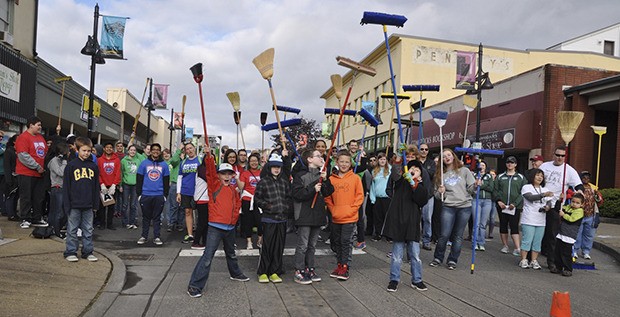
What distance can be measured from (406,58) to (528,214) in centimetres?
2751

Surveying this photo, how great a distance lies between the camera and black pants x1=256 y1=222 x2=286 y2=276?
6551 millimetres

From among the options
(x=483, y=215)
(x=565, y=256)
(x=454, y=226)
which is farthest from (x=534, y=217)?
(x=483, y=215)

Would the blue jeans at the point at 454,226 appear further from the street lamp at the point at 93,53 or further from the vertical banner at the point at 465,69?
the vertical banner at the point at 465,69

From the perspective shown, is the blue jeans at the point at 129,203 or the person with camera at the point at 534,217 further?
the blue jeans at the point at 129,203

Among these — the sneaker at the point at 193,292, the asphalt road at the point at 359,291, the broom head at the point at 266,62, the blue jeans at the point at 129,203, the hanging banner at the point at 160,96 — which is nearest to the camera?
the asphalt road at the point at 359,291

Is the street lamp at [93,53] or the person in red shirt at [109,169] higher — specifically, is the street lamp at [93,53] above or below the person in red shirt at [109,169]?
above

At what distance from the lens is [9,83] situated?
16188 mm

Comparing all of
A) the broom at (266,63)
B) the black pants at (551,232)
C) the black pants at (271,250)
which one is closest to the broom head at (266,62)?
the broom at (266,63)

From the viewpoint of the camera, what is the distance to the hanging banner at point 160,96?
29.3m

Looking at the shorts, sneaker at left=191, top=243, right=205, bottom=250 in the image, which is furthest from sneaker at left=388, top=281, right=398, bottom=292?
the shorts

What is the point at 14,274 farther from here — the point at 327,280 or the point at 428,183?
the point at 428,183

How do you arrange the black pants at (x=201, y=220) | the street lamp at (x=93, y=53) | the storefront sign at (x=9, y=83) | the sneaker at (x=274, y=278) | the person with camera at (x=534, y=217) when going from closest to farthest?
the sneaker at (x=274, y=278), the person with camera at (x=534, y=217), the black pants at (x=201, y=220), the street lamp at (x=93, y=53), the storefront sign at (x=9, y=83)

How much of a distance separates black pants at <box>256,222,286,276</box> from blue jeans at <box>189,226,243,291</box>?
329 millimetres

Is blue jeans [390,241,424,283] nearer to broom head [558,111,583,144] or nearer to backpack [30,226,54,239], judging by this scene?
broom head [558,111,583,144]
